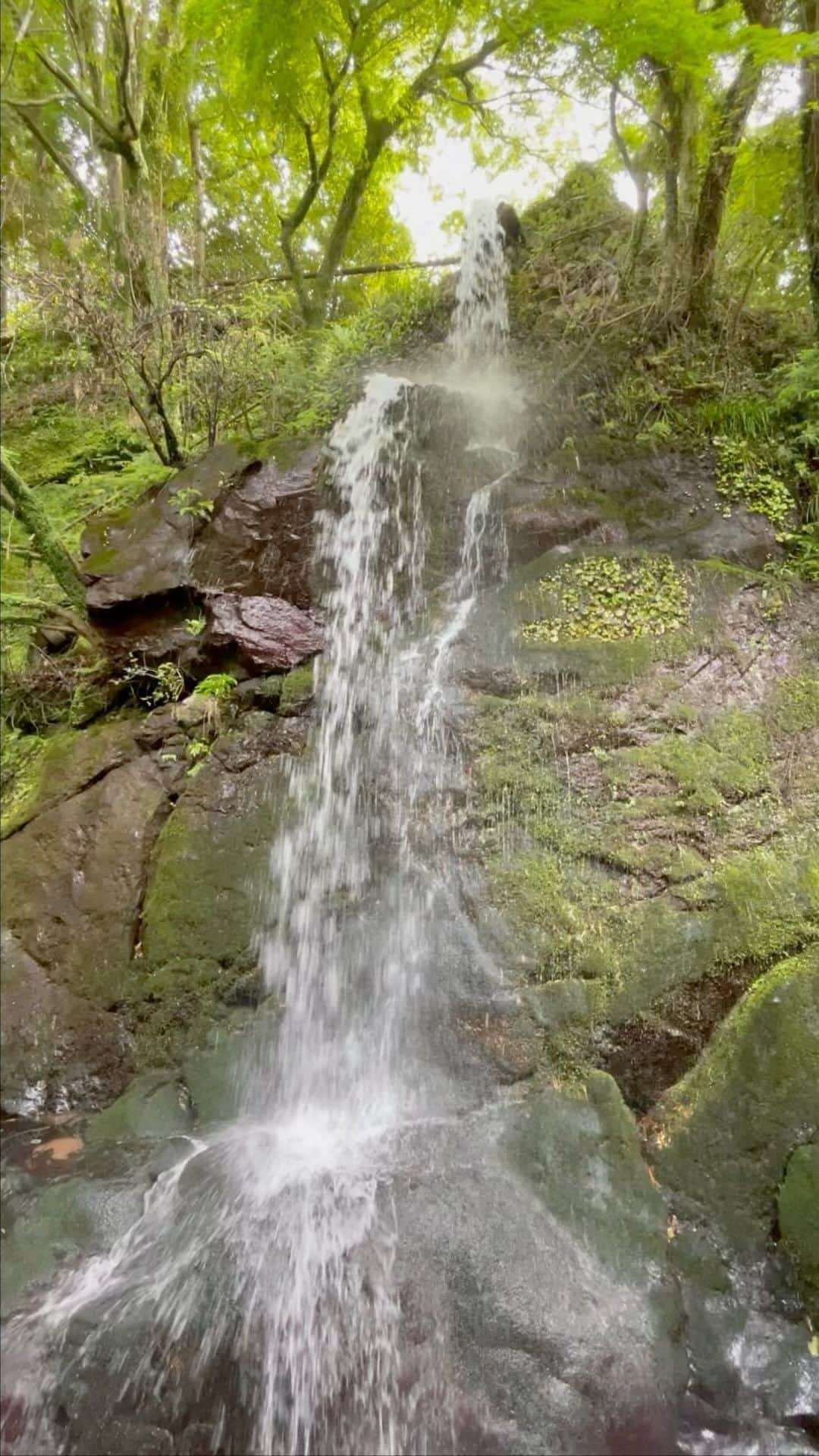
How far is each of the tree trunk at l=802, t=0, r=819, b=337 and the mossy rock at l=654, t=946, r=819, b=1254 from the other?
6.18 meters

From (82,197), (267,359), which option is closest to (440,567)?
(267,359)

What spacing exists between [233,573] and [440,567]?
1.82 m

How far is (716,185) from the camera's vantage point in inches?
278

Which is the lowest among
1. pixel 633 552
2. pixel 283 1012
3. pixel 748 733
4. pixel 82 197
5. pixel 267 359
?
pixel 283 1012

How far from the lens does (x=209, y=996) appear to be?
4547 mm

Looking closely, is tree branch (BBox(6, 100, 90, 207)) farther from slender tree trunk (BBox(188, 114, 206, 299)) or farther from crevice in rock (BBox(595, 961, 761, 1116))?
crevice in rock (BBox(595, 961, 761, 1116))

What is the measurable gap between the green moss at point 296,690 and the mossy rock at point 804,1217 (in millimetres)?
4099

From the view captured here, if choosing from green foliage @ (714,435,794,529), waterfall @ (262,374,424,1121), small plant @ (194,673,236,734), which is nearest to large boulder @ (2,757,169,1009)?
small plant @ (194,673,236,734)

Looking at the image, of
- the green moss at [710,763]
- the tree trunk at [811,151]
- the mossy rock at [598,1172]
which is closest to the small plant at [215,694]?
the green moss at [710,763]

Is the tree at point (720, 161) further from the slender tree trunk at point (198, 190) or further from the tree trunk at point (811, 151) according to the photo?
the slender tree trunk at point (198, 190)

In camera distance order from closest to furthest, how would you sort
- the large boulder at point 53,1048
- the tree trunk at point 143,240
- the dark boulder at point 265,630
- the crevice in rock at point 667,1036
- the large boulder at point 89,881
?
1. the crevice in rock at point 667,1036
2. the large boulder at point 53,1048
3. the large boulder at point 89,881
4. the dark boulder at point 265,630
5. the tree trunk at point 143,240

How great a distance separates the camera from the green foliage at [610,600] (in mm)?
5715

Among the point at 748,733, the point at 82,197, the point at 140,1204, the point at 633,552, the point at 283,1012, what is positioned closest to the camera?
the point at 140,1204

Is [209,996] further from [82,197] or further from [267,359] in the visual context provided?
[82,197]
